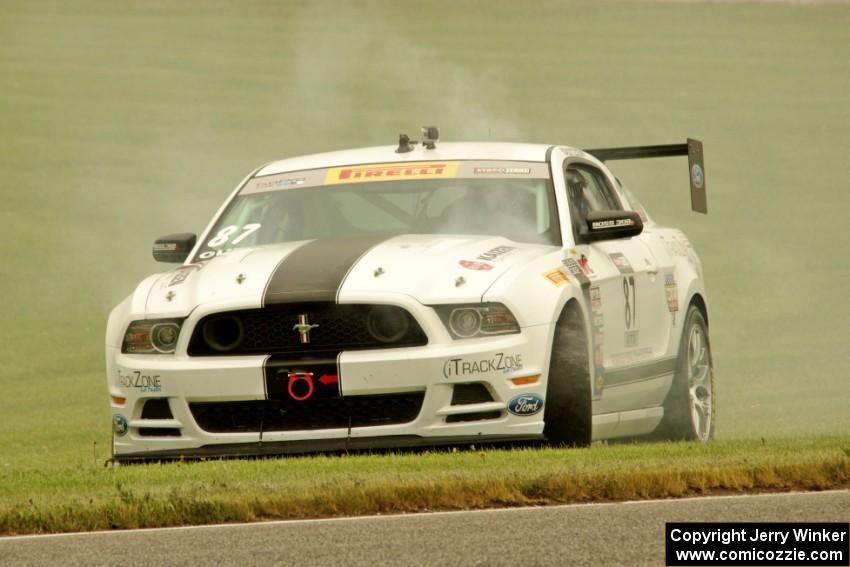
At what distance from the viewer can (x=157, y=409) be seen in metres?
8.35

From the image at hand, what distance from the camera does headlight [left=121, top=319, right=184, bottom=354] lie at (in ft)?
27.3

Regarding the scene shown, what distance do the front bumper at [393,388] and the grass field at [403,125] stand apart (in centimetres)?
540

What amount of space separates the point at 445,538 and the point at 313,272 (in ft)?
7.70

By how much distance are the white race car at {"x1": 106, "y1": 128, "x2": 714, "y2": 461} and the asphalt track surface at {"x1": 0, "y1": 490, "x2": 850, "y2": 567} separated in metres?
1.27

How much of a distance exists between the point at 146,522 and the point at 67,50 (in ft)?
124

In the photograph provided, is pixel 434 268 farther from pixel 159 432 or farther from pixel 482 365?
pixel 159 432

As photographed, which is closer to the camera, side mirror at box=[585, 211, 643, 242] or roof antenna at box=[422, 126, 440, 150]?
side mirror at box=[585, 211, 643, 242]

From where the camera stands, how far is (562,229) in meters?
9.19

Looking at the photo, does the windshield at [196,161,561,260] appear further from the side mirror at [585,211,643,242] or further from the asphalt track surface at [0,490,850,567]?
the asphalt track surface at [0,490,850,567]

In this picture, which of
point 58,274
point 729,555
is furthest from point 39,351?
point 729,555

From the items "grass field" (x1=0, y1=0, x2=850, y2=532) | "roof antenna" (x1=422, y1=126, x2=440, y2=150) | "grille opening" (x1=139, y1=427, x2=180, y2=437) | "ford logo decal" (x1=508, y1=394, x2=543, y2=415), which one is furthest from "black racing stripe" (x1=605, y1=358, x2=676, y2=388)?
"grass field" (x1=0, y1=0, x2=850, y2=532)

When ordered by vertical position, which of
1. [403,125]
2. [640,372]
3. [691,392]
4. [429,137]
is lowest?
[691,392]

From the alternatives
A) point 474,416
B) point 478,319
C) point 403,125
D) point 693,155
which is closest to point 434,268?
point 478,319

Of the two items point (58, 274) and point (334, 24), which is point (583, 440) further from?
point (334, 24)
